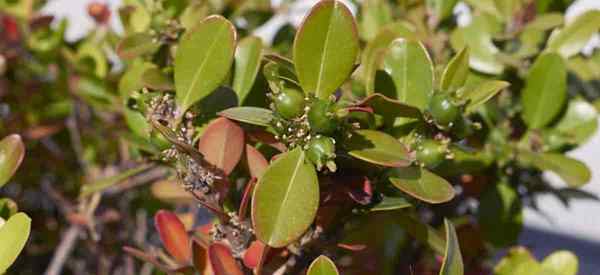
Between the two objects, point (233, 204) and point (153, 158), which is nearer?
point (233, 204)

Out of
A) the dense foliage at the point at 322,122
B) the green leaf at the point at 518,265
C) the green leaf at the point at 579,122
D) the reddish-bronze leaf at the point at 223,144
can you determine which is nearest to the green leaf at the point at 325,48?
the dense foliage at the point at 322,122

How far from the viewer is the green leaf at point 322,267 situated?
29.3 inches

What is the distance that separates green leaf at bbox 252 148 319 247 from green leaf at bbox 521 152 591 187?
1.63ft

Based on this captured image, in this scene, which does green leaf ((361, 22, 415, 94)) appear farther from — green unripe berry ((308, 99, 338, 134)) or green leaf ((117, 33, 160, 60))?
green leaf ((117, 33, 160, 60))

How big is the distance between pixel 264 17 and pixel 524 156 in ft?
1.79

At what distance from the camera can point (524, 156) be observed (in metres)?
1.16

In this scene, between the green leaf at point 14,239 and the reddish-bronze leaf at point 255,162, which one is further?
the reddish-bronze leaf at point 255,162

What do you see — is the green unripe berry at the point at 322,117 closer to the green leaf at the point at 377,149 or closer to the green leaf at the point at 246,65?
the green leaf at the point at 377,149

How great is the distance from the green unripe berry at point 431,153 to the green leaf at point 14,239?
1.38 feet

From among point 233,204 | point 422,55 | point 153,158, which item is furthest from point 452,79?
point 153,158

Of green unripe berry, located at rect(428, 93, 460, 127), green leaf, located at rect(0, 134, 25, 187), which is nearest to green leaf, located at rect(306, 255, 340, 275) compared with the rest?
green unripe berry, located at rect(428, 93, 460, 127)

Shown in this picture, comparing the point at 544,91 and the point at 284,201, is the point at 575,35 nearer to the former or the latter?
the point at 544,91

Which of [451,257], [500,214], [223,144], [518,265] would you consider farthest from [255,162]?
[500,214]

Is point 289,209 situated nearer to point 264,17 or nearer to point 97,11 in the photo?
point 264,17
